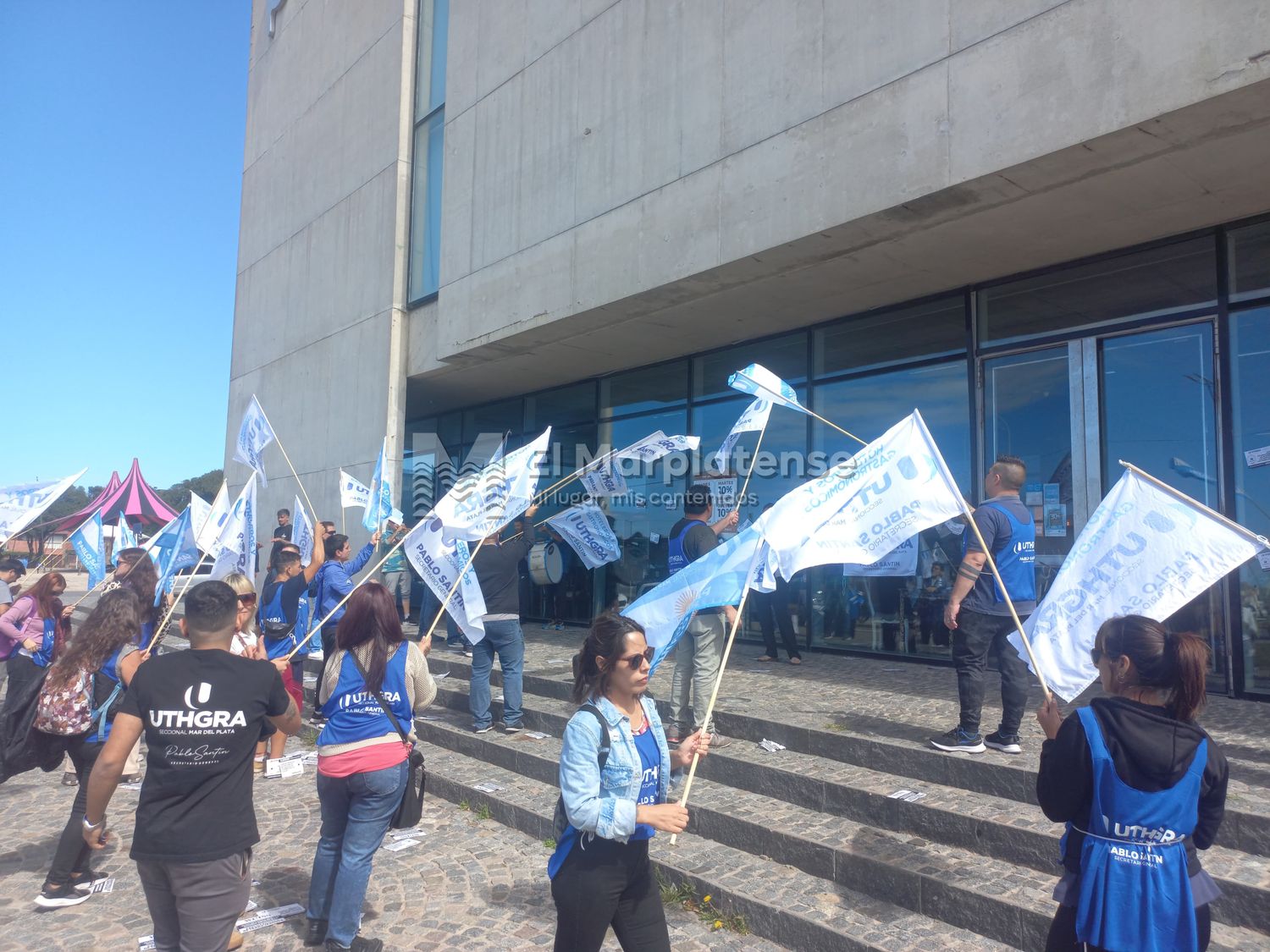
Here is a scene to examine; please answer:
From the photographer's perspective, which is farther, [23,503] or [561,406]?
[561,406]

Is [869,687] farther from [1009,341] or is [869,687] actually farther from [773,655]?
[1009,341]

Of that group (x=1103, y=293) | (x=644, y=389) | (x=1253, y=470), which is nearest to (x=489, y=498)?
(x=1103, y=293)

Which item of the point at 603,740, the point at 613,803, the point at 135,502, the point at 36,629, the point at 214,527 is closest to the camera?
the point at 613,803

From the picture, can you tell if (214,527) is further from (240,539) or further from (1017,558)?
(1017,558)

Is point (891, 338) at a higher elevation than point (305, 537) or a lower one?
higher

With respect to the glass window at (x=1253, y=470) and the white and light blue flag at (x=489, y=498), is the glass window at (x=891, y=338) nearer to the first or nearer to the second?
the glass window at (x=1253, y=470)

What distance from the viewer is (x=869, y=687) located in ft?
25.8

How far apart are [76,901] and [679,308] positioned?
7.60 meters

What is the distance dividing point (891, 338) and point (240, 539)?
7178 mm

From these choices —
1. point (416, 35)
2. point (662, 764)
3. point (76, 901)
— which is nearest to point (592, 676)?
point (662, 764)

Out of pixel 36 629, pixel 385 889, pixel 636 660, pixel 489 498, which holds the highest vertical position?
pixel 489 498

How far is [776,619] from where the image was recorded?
10.1 m

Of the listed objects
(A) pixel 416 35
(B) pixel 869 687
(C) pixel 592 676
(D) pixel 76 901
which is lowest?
(D) pixel 76 901

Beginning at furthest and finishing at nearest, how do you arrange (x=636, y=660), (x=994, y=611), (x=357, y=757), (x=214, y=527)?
(x=214, y=527) → (x=994, y=611) → (x=357, y=757) → (x=636, y=660)
